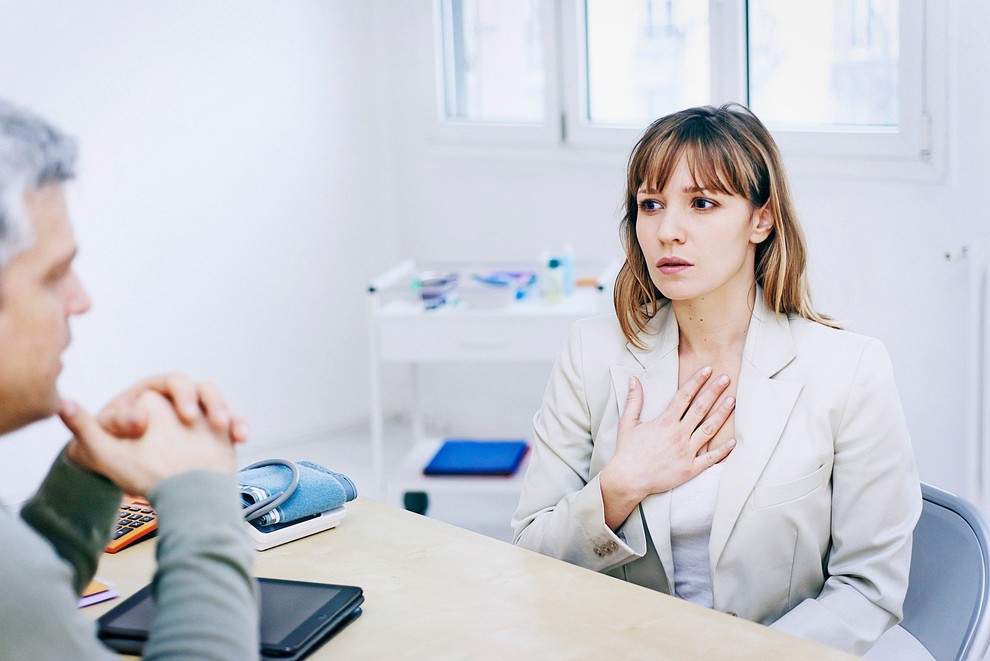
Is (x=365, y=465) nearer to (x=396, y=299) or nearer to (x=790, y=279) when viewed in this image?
(x=396, y=299)

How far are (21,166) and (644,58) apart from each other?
2.77 m

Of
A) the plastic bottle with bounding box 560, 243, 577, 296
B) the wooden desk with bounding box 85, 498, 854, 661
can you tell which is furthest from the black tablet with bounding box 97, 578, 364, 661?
the plastic bottle with bounding box 560, 243, 577, 296

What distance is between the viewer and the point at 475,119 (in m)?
3.99

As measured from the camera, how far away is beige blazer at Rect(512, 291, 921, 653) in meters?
1.46

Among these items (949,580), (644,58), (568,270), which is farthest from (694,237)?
(644,58)

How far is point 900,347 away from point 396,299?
1.41 meters

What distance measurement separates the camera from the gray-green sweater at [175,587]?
761 millimetres

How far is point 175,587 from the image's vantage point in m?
0.82

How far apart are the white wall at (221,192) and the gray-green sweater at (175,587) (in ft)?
9.39

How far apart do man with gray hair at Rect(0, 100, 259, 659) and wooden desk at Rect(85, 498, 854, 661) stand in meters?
0.30

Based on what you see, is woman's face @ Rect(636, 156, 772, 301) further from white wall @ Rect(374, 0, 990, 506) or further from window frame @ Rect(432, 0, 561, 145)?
window frame @ Rect(432, 0, 561, 145)

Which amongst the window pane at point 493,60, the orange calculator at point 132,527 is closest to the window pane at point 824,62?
the window pane at point 493,60

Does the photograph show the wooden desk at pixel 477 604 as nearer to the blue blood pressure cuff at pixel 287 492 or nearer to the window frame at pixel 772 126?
the blue blood pressure cuff at pixel 287 492

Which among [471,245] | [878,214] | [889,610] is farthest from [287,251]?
[889,610]
